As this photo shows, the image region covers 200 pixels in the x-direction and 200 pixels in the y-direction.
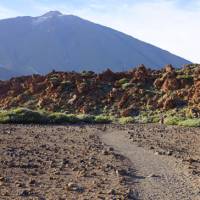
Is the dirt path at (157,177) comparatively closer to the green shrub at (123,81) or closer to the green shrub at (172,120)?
the green shrub at (172,120)

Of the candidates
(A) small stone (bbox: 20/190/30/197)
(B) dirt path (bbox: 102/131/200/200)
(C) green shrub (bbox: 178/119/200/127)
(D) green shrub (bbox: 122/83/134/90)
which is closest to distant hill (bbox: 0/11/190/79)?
(D) green shrub (bbox: 122/83/134/90)

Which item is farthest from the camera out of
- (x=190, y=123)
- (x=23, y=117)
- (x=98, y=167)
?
(x=23, y=117)

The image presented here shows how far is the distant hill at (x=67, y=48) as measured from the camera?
518ft

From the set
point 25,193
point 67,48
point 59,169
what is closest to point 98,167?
point 59,169

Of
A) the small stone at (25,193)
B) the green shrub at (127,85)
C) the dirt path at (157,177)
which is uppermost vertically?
the green shrub at (127,85)

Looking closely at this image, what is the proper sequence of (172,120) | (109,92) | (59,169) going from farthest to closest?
(109,92) → (172,120) → (59,169)

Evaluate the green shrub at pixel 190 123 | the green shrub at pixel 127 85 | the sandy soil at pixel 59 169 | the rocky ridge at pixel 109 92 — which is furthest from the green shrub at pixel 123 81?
the sandy soil at pixel 59 169

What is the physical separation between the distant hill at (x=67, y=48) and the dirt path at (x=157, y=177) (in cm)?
13724

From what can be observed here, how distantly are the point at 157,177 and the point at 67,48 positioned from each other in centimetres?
15350

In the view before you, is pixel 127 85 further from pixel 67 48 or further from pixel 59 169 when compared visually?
pixel 67 48

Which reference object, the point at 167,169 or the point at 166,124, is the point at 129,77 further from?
the point at 167,169

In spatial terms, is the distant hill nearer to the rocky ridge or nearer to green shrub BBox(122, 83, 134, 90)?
the rocky ridge

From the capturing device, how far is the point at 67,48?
542 feet

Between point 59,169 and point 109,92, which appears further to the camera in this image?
point 109,92
